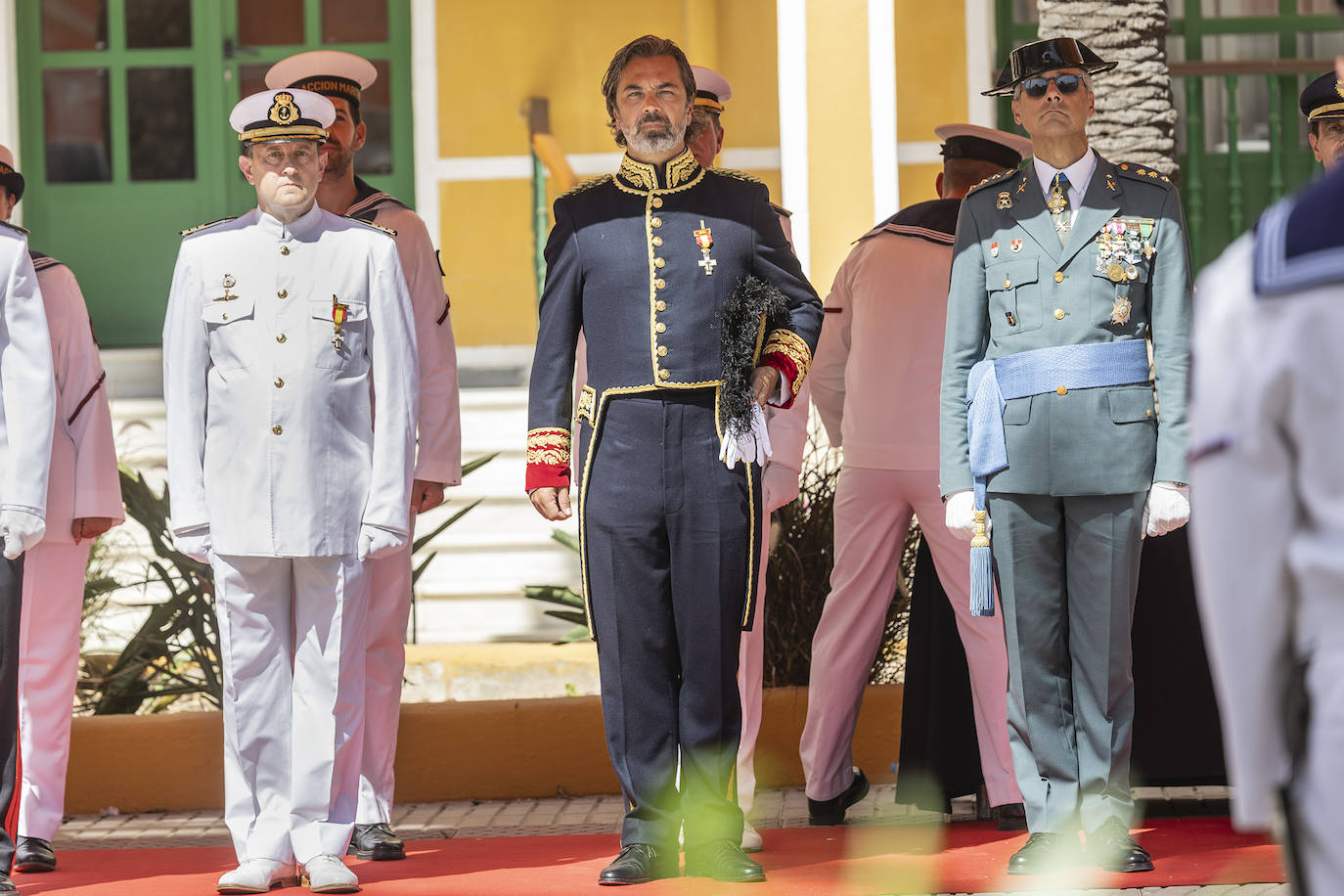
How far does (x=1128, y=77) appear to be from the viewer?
8367mm

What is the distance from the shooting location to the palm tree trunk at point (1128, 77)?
8352 millimetres

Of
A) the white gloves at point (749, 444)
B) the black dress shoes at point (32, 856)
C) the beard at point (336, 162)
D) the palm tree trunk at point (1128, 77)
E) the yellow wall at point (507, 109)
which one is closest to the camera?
the white gloves at point (749, 444)

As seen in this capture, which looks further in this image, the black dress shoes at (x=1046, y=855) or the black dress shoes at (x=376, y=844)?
the black dress shoes at (x=376, y=844)

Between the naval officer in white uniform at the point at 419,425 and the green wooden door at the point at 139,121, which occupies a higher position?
the green wooden door at the point at 139,121

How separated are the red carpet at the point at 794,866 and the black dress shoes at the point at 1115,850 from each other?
1.4 inches

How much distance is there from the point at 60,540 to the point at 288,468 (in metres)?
1.11

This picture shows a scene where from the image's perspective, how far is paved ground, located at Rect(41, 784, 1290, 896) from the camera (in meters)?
6.06

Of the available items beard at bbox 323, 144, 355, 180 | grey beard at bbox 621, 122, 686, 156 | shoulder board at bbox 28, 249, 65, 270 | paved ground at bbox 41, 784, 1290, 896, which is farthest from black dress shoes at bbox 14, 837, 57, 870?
grey beard at bbox 621, 122, 686, 156

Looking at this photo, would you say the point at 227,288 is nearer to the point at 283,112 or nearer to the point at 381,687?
the point at 283,112

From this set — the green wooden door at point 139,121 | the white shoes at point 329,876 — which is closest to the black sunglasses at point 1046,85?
the white shoes at point 329,876

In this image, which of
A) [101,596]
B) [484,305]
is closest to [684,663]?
[101,596]

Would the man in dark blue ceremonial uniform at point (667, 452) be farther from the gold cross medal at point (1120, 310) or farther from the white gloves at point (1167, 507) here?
the white gloves at point (1167, 507)

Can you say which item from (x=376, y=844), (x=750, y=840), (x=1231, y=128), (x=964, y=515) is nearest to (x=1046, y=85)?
(x=964, y=515)

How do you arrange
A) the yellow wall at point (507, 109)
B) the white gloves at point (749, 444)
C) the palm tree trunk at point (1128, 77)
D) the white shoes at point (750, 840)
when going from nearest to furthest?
the white gloves at point (749, 444) → the white shoes at point (750, 840) → the palm tree trunk at point (1128, 77) → the yellow wall at point (507, 109)
